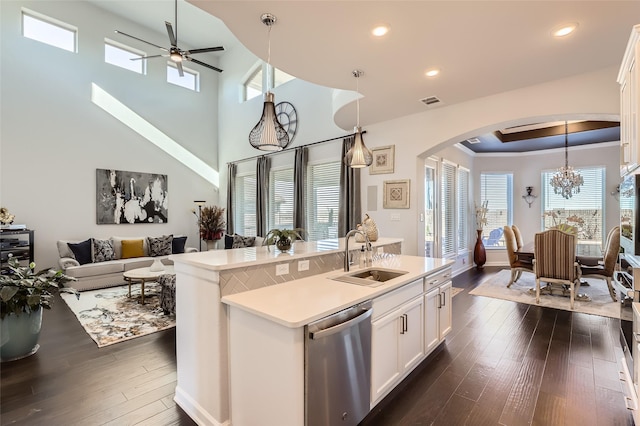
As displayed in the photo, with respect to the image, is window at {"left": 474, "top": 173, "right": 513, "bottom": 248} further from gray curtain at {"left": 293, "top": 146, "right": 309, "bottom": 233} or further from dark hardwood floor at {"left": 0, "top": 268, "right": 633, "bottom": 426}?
gray curtain at {"left": 293, "top": 146, "right": 309, "bottom": 233}

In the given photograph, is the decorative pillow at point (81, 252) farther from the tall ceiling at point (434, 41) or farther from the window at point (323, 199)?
the tall ceiling at point (434, 41)

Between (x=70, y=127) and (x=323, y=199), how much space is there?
5.50m

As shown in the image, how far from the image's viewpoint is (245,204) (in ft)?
26.5

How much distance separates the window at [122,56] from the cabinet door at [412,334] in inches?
306

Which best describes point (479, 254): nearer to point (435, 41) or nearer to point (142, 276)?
point (435, 41)

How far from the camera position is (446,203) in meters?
6.30

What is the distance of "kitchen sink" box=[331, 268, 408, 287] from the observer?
96.4 inches

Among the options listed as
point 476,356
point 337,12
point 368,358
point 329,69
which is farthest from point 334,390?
point 329,69

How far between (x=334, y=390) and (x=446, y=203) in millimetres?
5424

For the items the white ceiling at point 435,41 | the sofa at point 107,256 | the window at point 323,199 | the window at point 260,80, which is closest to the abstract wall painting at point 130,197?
the sofa at point 107,256

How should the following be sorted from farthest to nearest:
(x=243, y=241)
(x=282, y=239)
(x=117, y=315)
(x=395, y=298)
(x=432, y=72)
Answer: (x=243, y=241) < (x=117, y=315) < (x=432, y=72) < (x=282, y=239) < (x=395, y=298)

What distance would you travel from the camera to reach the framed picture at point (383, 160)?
16.3 ft

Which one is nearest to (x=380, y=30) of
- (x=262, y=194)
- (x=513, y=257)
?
(x=513, y=257)

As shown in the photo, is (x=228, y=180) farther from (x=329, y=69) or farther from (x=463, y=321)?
(x=463, y=321)
